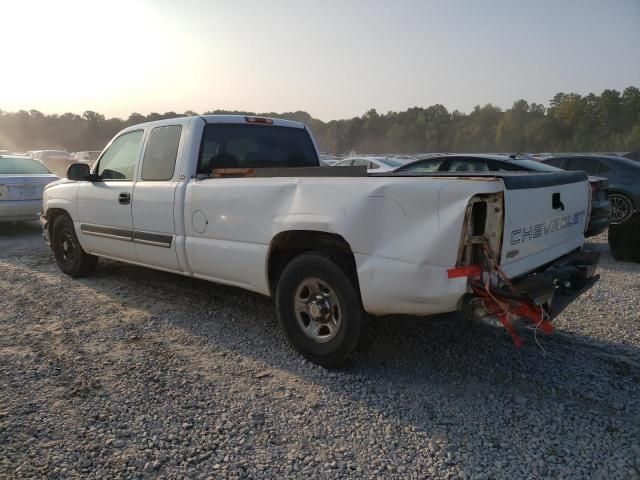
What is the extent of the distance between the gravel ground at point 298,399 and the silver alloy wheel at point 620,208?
5.36 metres

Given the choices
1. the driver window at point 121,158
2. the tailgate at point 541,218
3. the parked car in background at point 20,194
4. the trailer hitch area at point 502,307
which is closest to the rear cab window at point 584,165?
the tailgate at point 541,218

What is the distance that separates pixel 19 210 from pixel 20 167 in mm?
1496

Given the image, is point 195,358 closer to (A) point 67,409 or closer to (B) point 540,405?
(A) point 67,409

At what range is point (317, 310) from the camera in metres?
3.55

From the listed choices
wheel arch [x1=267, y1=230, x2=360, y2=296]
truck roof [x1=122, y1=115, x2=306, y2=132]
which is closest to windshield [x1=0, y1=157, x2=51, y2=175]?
truck roof [x1=122, y1=115, x2=306, y2=132]

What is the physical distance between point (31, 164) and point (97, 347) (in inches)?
340

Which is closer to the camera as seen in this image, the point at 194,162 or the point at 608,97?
the point at 194,162

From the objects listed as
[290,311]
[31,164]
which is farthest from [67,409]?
[31,164]

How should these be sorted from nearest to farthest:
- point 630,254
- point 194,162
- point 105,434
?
point 105,434 < point 194,162 < point 630,254

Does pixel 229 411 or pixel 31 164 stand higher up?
pixel 31 164

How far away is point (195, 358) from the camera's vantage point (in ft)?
12.6

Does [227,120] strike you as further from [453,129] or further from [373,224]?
[453,129]

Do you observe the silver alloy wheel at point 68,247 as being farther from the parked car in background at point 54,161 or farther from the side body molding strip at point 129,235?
the parked car in background at point 54,161

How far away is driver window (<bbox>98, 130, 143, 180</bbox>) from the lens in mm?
5219
